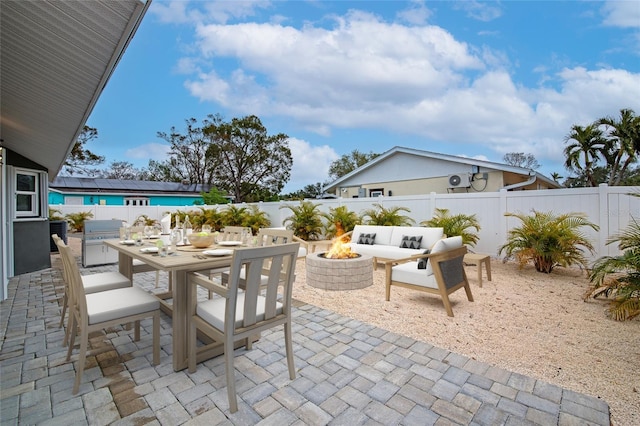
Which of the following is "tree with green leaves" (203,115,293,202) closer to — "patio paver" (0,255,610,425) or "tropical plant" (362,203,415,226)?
"tropical plant" (362,203,415,226)

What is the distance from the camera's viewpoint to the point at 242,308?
7.51 ft

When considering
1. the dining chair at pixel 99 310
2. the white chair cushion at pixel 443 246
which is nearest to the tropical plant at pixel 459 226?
the white chair cushion at pixel 443 246

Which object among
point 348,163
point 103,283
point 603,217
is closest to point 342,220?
point 603,217

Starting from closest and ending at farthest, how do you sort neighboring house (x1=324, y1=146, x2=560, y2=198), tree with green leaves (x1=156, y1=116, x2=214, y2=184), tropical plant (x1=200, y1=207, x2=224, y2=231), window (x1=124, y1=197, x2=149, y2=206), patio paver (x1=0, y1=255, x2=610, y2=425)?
patio paver (x1=0, y1=255, x2=610, y2=425)
neighboring house (x1=324, y1=146, x2=560, y2=198)
tropical plant (x1=200, y1=207, x2=224, y2=231)
window (x1=124, y1=197, x2=149, y2=206)
tree with green leaves (x1=156, y1=116, x2=214, y2=184)

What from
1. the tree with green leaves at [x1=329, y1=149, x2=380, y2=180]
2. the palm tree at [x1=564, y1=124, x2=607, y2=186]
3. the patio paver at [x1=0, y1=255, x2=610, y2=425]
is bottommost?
the patio paver at [x1=0, y1=255, x2=610, y2=425]

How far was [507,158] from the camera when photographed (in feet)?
93.0

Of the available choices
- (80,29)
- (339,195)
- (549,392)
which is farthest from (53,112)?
(339,195)

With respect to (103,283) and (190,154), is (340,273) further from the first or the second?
(190,154)

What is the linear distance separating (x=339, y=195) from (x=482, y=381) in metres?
13.5

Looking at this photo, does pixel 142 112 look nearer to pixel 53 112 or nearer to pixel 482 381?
pixel 53 112

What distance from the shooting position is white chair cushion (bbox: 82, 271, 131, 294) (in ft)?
10.3

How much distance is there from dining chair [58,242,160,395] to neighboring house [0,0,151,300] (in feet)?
5.28

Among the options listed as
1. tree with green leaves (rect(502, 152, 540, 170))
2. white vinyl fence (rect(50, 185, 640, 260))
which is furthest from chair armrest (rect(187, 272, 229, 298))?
tree with green leaves (rect(502, 152, 540, 170))

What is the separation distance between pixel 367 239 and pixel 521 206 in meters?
3.68
